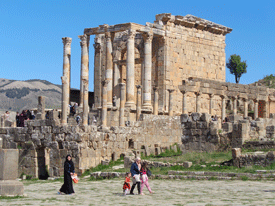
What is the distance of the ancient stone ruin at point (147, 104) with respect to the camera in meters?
25.0

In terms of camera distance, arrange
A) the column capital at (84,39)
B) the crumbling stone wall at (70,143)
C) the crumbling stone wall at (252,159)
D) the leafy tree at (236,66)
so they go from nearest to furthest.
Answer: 1. the crumbling stone wall at (252,159)
2. the crumbling stone wall at (70,143)
3. the column capital at (84,39)
4. the leafy tree at (236,66)

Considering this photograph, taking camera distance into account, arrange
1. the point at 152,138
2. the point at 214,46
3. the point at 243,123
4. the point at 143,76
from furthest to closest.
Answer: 1. the point at 214,46
2. the point at 143,76
3. the point at 152,138
4. the point at 243,123

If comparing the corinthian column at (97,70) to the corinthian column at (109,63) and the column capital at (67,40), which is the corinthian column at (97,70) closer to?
the column capital at (67,40)

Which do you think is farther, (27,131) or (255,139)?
(27,131)

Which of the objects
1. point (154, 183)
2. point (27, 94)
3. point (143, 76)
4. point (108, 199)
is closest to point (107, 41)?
point (143, 76)

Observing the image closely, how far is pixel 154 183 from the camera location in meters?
19.0

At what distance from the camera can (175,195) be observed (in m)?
15.5

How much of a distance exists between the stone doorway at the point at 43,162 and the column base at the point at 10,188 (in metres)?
10.9

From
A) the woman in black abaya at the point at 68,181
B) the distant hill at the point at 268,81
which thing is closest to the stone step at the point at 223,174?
the woman in black abaya at the point at 68,181

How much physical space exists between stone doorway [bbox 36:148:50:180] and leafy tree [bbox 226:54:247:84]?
4592cm

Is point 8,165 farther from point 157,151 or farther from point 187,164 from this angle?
point 157,151

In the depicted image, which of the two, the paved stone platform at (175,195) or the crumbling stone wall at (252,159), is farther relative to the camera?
the crumbling stone wall at (252,159)

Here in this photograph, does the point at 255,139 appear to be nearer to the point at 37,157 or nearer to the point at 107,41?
the point at 37,157

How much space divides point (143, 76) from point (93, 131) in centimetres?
1519
